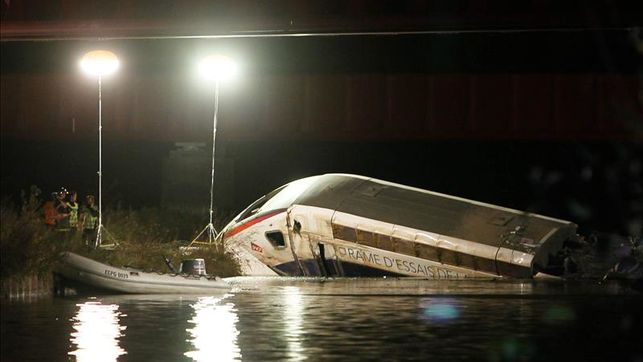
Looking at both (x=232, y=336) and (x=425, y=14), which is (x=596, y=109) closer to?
(x=425, y=14)

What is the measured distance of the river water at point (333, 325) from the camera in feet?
60.0

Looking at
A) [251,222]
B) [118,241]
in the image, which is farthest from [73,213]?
[251,222]

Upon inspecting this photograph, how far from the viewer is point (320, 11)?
128 ft

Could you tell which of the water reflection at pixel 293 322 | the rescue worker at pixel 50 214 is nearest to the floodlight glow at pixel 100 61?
the rescue worker at pixel 50 214

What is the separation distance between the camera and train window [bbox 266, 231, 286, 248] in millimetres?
35406

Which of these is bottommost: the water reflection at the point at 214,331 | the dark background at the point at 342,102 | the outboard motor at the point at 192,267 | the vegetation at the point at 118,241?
the water reflection at the point at 214,331

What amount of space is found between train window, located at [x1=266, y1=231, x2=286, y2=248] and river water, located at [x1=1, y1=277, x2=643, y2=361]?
13.2 feet

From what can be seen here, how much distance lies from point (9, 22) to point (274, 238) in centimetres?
1073

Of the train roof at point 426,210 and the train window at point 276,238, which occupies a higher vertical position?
the train roof at point 426,210

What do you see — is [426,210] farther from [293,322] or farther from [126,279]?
[293,322]

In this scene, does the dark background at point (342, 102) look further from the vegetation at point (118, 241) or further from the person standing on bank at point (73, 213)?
the person standing on bank at point (73, 213)

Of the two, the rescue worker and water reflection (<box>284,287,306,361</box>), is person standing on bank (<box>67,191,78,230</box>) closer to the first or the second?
the rescue worker

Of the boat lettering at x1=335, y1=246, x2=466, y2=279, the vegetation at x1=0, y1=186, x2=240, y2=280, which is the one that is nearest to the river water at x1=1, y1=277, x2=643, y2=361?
the vegetation at x1=0, y1=186, x2=240, y2=280

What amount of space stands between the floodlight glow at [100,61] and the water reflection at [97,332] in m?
13.4
